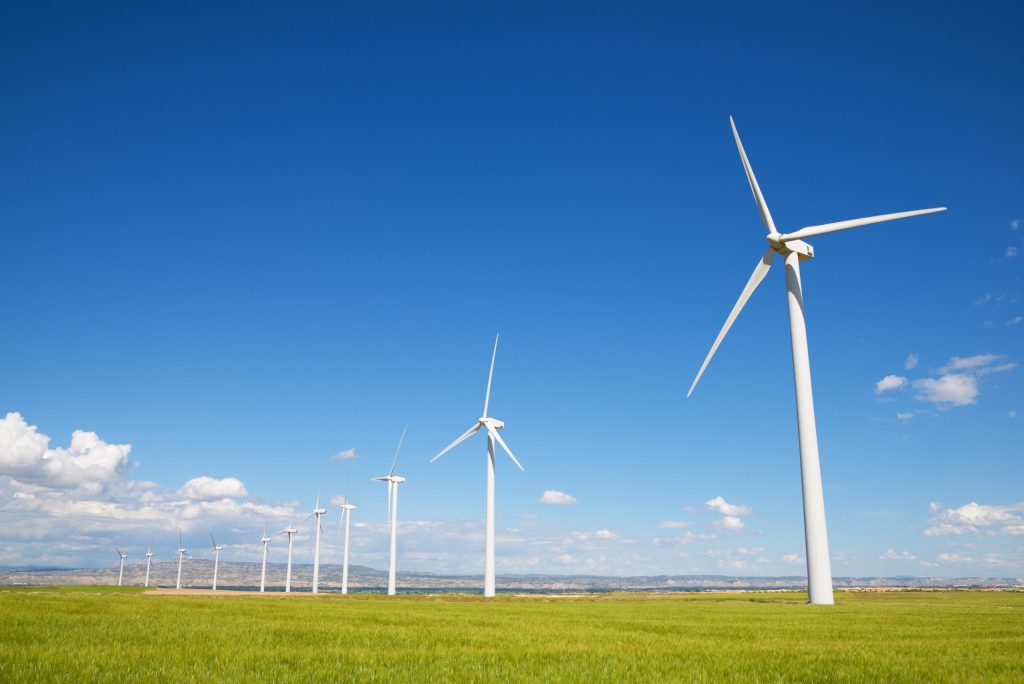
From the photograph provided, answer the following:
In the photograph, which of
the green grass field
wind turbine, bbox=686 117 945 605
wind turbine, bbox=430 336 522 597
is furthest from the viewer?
wind turbine, bbox=430 336 522 597

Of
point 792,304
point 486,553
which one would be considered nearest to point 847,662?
point 792,304

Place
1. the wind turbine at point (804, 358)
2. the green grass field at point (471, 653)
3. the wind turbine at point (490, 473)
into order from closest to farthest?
the green grass field at point (471, 653) → the wind turbine at point (804, 358) → the wind turbine at point (490, 473)

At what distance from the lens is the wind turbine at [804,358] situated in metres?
47.4

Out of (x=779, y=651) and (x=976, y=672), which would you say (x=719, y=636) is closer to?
(x=779, y=651)

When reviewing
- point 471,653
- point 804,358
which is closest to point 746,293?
point 804,358

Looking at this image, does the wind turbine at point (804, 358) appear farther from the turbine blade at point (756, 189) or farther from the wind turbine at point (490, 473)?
the wind turbine at point (490, 473)

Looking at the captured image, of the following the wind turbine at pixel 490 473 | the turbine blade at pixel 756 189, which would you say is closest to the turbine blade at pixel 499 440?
the wind turbine at pixel 490 473

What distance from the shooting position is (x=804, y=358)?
51.8 metres

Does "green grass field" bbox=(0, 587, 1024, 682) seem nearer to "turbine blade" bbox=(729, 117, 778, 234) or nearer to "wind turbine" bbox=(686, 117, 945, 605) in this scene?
"wind turbine" bbox=(686, 117, 945, 605)

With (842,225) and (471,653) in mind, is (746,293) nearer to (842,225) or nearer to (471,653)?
(842,225)

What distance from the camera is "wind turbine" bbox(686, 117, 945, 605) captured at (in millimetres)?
47375

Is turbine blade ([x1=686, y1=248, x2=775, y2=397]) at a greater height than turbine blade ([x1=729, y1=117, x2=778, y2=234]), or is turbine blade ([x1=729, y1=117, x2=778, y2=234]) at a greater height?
turbine blade ([x1=729, y1=117, x2=778, y2=234])

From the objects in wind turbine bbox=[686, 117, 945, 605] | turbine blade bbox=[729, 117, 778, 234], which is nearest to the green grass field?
wind turbine bbox=[686, 117, 945, 605]

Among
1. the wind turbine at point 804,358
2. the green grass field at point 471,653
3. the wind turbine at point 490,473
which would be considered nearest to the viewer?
the green grass field at point 471,653
